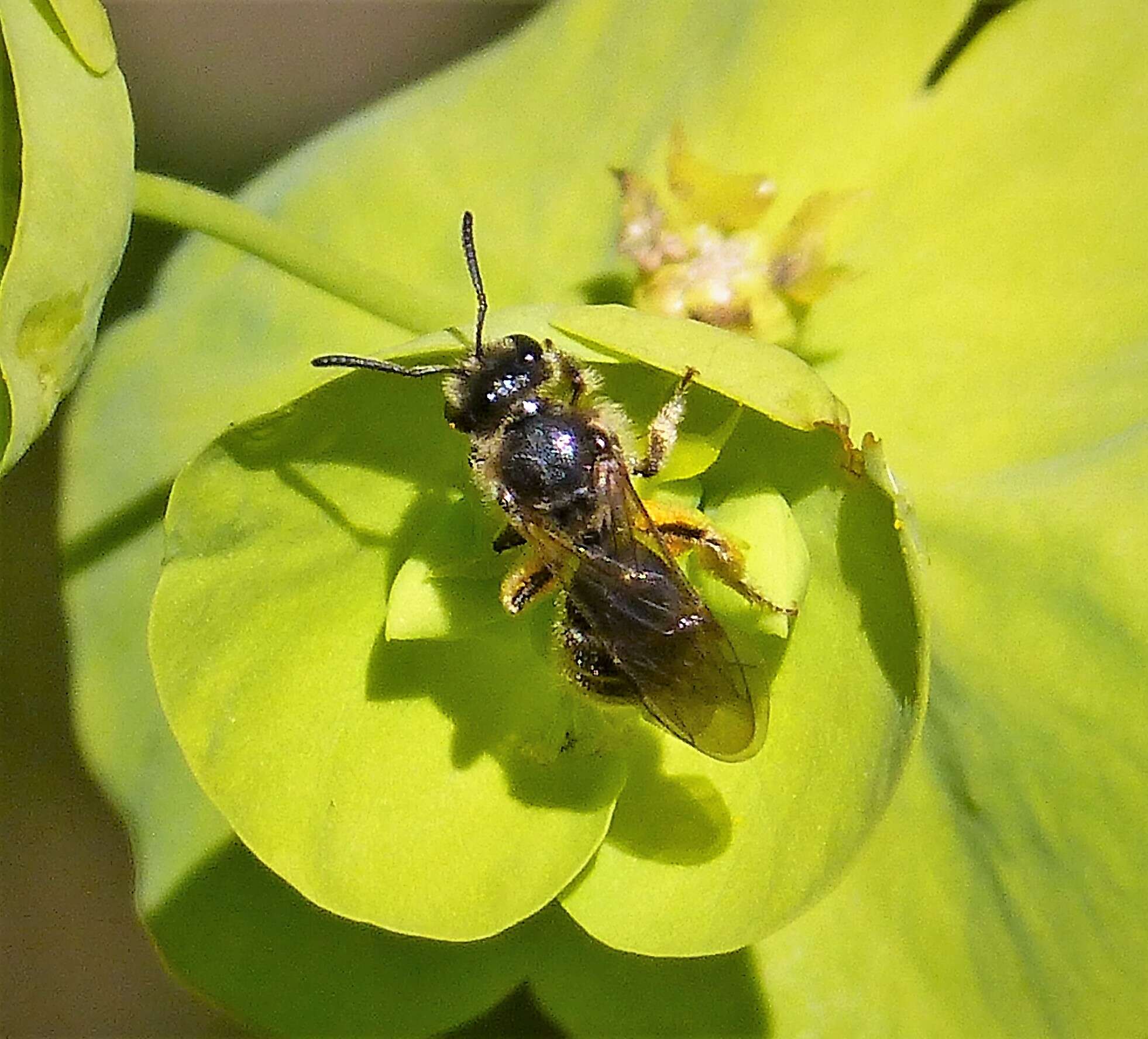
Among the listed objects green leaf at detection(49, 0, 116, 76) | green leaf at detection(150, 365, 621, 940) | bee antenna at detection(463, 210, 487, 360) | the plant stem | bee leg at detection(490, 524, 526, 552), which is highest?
green leaf at detection(49, 0, 116, 76)

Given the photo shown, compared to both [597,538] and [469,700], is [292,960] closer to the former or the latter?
[469,700]

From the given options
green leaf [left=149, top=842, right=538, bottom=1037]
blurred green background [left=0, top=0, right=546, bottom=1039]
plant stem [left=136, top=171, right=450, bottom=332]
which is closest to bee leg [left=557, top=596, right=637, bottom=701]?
plant stem [left=136, top=171, right=450, bottom=332]

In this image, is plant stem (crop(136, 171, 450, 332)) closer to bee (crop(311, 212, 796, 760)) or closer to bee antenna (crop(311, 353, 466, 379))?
bee (crop(311, 212, 796, 760))

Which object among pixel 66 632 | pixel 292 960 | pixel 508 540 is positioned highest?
pixel 508 540

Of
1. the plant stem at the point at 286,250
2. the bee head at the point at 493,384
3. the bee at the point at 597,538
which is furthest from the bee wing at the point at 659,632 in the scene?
the plant stem at the point at 286,250

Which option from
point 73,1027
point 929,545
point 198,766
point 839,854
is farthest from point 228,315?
point 73,1027

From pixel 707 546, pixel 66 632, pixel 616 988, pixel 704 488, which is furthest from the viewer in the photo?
pixel 66 632

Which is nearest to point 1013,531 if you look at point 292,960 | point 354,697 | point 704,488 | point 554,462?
point 704,488
